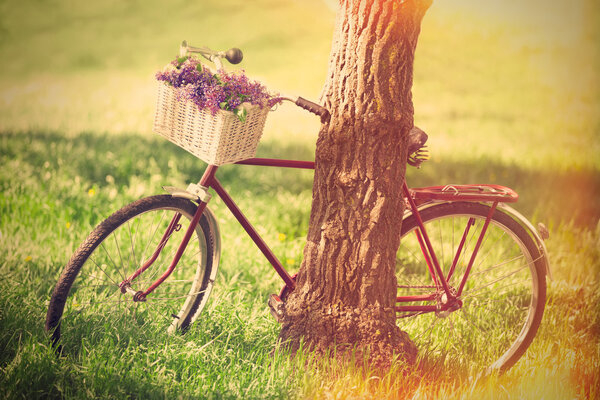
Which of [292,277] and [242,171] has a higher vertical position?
[242,171]

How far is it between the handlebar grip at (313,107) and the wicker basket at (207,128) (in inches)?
6.1

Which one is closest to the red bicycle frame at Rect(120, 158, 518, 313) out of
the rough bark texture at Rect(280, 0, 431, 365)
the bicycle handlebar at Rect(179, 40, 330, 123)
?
the rough bark texture at Rect(280, 0, 431, 365)

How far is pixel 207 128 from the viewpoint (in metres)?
2.47

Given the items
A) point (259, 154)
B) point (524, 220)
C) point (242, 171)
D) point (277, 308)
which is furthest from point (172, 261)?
point (259, 154)

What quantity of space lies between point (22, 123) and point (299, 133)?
334 cm

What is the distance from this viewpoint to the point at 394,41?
8.56 feet

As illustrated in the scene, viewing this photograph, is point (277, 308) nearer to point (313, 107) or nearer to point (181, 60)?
point (313, 107)

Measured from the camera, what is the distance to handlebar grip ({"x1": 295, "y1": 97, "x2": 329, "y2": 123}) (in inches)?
104

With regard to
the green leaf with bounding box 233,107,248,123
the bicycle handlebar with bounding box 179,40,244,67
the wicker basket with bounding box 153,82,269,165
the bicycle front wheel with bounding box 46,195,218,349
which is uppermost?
the bicycle handlebar with bounding box 179,40,244,67

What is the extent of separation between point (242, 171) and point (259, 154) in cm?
73

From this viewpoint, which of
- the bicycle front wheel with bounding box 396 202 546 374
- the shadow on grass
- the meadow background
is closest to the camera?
the meadow background

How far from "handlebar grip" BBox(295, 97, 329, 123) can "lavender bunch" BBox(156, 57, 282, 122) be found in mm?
165

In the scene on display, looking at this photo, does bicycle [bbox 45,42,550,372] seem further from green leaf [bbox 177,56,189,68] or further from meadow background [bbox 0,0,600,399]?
meadow background [bbox 0,0,600,399]

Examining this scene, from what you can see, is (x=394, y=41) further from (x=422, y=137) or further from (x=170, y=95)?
(x=170, y=95)
